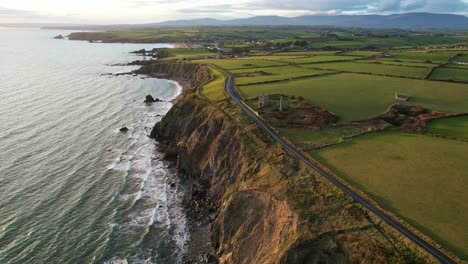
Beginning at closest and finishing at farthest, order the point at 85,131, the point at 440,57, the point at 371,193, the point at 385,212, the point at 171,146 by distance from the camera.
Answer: the point at 385,212, the point at 371,193, the point at 171,146, the point at 85,131, the point at 440,57

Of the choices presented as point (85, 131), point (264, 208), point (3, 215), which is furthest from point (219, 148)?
point (85, 131)

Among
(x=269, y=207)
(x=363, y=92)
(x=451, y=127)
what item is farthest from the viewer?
(x=363, y=92)

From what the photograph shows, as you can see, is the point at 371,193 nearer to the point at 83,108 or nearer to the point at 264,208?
the point at 264,208

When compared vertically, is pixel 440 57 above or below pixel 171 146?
above

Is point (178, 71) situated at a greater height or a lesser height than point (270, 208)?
lesser

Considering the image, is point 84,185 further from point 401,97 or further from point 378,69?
point 378,69

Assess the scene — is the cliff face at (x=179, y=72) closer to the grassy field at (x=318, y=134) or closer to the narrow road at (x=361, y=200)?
the narrow road at (x=361, y=200)

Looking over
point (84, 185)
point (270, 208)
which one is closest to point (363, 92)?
point (270, 208)
